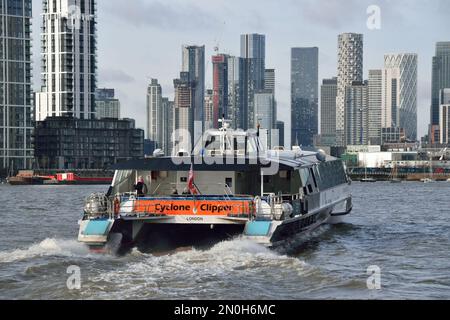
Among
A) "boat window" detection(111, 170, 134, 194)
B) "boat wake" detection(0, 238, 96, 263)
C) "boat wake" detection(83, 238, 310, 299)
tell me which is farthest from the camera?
"boat window" detection(111, 170, 134, 194)

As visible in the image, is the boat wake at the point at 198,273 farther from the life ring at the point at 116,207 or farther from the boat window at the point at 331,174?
the boat window at the point at 331,174

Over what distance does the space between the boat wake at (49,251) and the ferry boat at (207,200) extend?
1.03 meters

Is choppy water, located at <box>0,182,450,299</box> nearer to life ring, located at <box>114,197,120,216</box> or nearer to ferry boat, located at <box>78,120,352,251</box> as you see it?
ferry boat, located at <box>78,120,352,251</box>

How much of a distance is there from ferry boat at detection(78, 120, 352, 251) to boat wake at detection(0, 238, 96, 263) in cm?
103

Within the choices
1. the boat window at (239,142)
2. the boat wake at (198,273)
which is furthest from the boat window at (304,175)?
the boat wake at (198,273)

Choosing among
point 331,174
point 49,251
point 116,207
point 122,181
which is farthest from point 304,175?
point 49,251

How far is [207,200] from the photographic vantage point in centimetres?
2795

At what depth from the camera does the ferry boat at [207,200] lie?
1093 inches

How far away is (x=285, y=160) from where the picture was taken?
106 feet

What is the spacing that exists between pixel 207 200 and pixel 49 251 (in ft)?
17.8

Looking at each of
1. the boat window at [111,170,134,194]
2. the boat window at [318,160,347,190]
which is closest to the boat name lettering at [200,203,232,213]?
the boat window at [111,170,134,194]

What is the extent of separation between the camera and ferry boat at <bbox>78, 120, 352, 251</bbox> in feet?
91.1

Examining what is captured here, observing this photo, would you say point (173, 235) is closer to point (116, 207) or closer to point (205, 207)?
point (205, 207)

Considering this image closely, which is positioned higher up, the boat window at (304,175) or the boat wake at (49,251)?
the boat window at (304,175)
